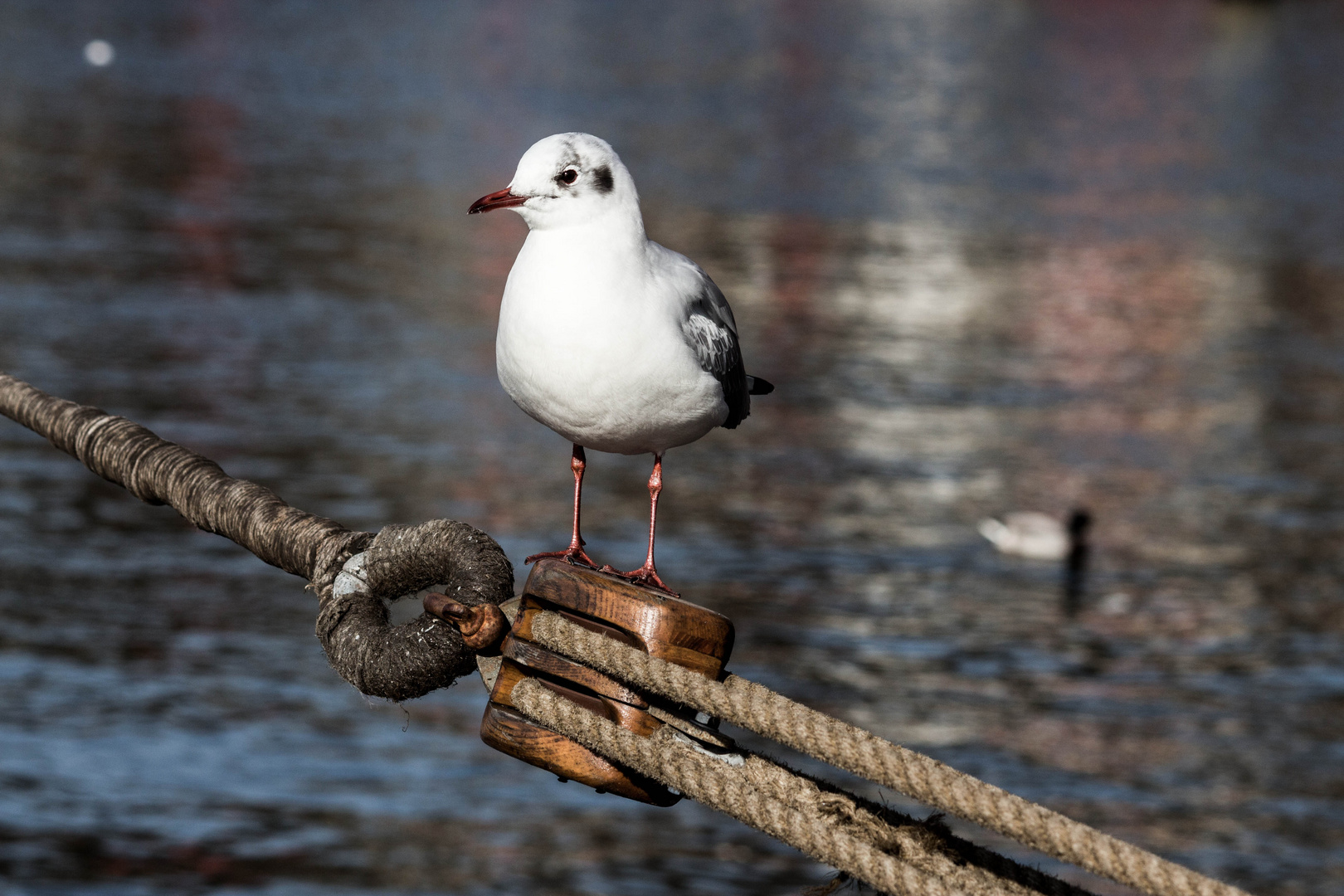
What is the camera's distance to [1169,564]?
98.7ft

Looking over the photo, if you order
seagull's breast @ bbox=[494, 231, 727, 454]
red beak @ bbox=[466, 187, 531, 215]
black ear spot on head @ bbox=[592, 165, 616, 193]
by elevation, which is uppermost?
black ear spot on head @ bbox=[592, 165, 616, 193]

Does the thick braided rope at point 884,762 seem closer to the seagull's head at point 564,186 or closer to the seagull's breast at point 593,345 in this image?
the seagull's breast at point 593,345

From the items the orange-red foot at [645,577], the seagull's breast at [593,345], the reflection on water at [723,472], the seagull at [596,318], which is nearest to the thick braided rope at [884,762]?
the orange-red foot at [645,577]

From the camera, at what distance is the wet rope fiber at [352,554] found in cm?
530

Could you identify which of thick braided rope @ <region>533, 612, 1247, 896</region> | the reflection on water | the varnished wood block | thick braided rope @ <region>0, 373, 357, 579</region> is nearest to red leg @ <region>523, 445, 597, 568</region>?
the varnished wood block

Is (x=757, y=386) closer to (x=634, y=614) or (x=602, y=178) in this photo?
(x=602, y=178)

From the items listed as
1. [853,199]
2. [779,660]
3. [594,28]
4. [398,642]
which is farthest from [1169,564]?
[594,28]

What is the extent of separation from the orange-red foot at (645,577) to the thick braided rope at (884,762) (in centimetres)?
27

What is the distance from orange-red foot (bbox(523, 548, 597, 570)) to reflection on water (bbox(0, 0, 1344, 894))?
2.50 ft

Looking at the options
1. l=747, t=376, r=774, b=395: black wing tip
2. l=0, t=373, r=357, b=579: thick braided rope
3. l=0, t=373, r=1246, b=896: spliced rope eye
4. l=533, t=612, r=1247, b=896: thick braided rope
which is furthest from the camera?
l=747, t=376, r=774, b=395: black wing tip

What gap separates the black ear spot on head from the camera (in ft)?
17.2

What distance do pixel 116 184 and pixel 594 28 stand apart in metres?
71.9

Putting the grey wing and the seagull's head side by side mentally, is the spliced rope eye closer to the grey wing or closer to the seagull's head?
the grey wing

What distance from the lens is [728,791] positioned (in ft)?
15.5
